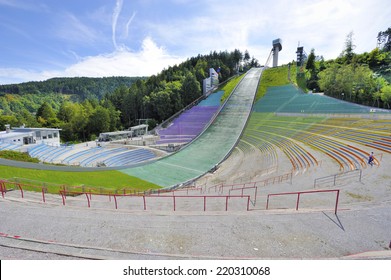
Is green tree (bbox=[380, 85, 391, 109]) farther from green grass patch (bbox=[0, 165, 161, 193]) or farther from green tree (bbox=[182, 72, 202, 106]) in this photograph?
green tree (bbox=[182, 72, 202, 106])

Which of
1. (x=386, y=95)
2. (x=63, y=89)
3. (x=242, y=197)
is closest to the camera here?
(x=242, y=197)

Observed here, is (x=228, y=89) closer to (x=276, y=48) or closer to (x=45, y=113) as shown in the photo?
(x=276, y=48)

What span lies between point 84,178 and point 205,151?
53.3 feet

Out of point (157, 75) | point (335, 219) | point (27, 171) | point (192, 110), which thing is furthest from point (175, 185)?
point (157, 75)

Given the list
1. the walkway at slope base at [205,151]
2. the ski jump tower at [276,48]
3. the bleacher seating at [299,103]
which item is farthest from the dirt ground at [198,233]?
the ski jump tower at [276,48]

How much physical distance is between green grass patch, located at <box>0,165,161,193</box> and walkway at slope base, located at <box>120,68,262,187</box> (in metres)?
1.44

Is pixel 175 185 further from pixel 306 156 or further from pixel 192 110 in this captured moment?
pixel 192 110

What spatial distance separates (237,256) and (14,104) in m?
165

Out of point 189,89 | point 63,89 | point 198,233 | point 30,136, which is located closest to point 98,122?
point 30,136

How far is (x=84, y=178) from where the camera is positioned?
1566 cm

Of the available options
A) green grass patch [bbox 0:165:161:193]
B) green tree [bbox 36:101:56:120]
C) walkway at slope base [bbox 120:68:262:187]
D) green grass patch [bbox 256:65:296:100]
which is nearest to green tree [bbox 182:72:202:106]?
walkway at slope base [bbox 120:68:262:187]

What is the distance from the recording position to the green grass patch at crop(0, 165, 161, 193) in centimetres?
1305

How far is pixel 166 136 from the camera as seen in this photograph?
124ft

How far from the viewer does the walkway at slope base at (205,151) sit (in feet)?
63.9
